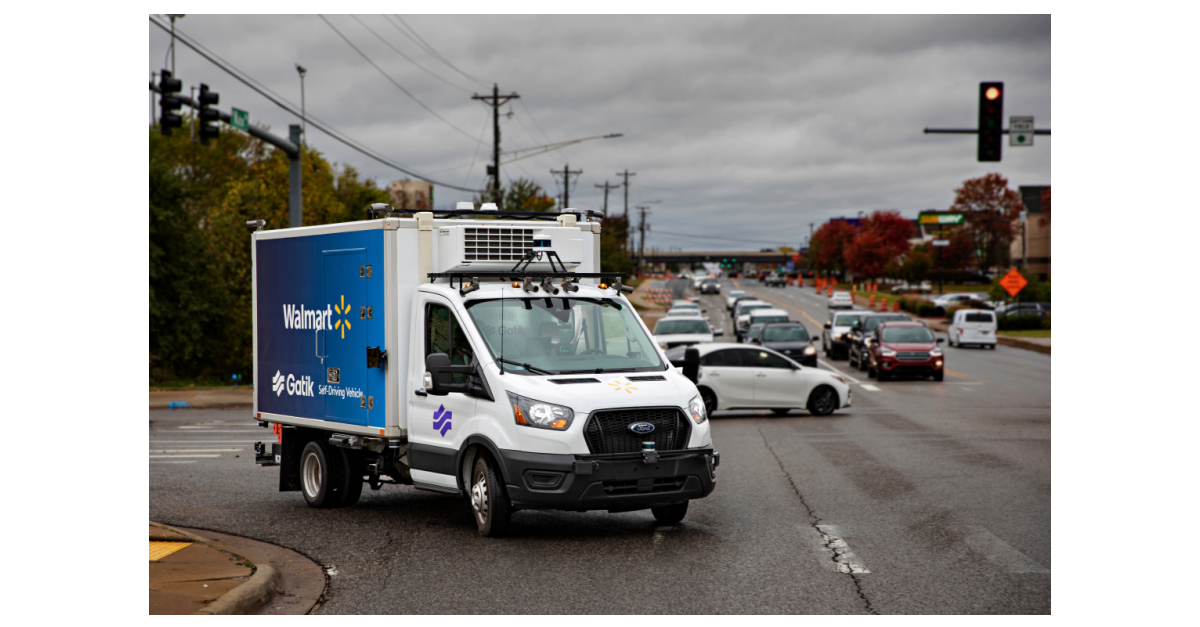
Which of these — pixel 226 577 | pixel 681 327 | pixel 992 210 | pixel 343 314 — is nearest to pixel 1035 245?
pixel 992 210

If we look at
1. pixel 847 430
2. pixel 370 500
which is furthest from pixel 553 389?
pixel 847 430

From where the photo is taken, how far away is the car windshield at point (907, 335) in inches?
1281

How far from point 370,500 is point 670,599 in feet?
18.4

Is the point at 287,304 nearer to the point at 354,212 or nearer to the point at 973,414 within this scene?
the point at 973,414

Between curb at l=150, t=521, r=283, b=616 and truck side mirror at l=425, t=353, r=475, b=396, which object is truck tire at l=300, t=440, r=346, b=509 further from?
curb at l=150, t=521, r=283, b=616

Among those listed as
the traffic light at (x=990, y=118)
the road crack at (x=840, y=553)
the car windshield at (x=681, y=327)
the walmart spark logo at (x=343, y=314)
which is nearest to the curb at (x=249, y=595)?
the walmart spark logo at (x=343, y=314)

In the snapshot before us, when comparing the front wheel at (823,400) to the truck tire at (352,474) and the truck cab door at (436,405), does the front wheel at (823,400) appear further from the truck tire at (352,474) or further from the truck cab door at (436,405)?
the truck cab door at (436,405)

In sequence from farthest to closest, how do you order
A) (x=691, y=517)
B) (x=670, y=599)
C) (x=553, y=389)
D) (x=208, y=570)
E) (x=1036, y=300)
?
(x=1036, y=300), (x=691, y=517), (x=553, y=389), (x=208, y=570), (x=670, y=599)

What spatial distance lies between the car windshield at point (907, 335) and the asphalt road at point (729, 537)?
15407mm

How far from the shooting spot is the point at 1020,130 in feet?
76.7

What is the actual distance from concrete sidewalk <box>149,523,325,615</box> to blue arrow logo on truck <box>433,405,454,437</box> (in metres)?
1.66

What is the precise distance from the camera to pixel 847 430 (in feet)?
62.9

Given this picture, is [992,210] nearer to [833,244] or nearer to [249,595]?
[833,244]

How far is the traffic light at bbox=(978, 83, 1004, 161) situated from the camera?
22.4 meters
